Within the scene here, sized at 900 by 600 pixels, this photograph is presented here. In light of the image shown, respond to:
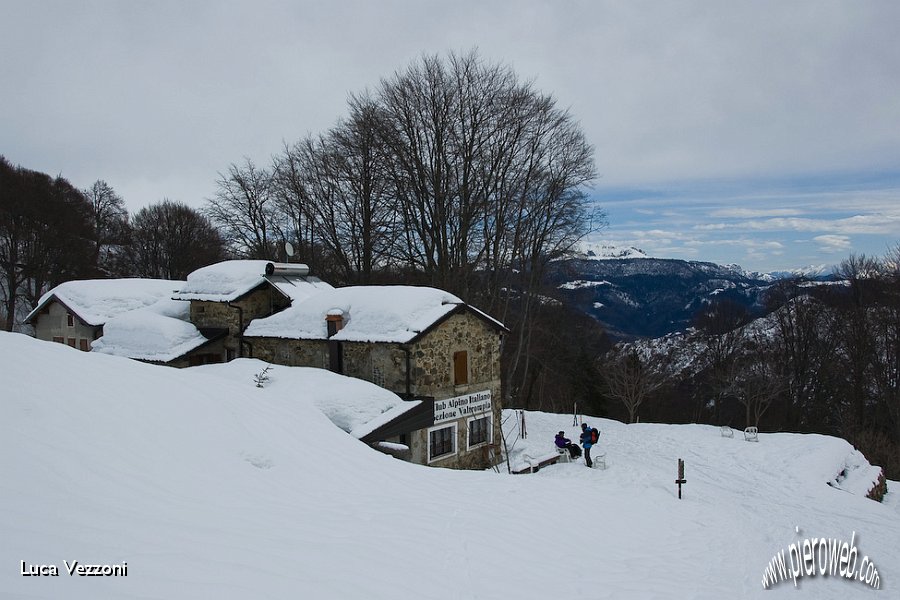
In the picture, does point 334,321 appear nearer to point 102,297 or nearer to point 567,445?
point 567,445

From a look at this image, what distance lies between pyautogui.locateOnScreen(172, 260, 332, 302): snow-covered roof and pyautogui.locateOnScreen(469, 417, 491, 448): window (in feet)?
25.7

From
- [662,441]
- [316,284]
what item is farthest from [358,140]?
[662,441]

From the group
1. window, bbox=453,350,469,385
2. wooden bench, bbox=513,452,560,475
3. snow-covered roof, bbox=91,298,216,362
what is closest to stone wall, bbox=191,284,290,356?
snow-covered roof, bbox=91,298,216,362

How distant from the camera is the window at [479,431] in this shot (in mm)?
17781

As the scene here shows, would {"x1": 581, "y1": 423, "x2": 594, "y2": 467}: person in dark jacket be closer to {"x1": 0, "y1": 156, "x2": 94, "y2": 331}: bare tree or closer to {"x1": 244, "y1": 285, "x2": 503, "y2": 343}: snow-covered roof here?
{"x1": 244, "y1": 285, "x2": 503, "y2": 343}: snow-covered roof

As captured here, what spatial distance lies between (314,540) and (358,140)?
2295 cm

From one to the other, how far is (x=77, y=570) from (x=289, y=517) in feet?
8.21

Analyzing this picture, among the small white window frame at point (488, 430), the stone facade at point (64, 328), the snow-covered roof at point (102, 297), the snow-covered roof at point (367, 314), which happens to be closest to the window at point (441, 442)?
the small white window frame at point (488, 430)

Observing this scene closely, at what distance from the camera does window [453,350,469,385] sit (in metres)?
17.2

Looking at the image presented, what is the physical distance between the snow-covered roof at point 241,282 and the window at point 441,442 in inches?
295

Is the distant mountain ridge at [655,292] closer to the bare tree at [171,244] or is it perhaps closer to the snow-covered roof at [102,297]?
the bare tree at [171,244]

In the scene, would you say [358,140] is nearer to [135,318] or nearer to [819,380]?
[135,318]

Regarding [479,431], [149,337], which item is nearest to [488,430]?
[479,431]

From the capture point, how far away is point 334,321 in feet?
56.2
